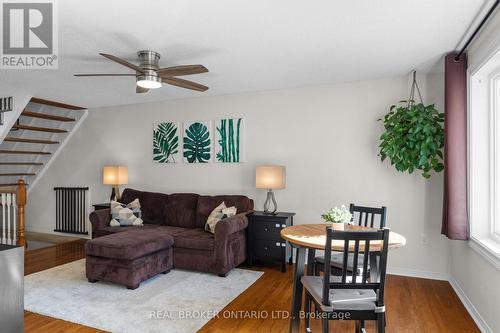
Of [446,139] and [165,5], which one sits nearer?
[165,5]

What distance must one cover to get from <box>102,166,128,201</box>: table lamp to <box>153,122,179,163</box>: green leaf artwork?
58 cm

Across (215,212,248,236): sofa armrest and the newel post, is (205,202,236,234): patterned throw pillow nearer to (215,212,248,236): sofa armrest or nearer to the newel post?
(215,212,248,236): sofa armrest

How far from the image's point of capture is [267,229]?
4.20 metres

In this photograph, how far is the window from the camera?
2887mm

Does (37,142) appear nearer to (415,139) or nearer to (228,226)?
(228,226)

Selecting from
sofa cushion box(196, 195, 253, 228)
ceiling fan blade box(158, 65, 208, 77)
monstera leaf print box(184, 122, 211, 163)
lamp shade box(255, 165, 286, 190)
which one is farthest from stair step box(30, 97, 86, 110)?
lamp shade box(255, 165, 286, 190)

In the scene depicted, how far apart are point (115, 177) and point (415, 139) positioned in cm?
449

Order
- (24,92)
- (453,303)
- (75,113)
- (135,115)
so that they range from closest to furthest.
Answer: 1. (453,303)
2. (24,92)
3. (135,115)
4. (75,113)

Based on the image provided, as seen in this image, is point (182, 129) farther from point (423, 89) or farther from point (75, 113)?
point (423, 89)

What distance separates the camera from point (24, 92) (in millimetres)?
4707

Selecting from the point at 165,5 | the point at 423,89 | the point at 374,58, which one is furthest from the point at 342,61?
the point at 165,5

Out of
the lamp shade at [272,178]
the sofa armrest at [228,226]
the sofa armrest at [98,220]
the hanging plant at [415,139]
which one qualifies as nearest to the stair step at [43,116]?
the sofa armrest at [98,220]

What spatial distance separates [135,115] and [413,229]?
470 centimetres

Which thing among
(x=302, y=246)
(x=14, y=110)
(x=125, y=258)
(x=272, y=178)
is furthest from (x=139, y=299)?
(x=14, y=110)
